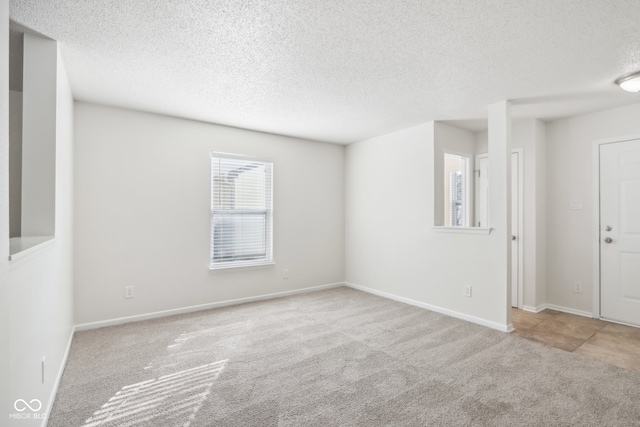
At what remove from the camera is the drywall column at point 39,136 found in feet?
7.11

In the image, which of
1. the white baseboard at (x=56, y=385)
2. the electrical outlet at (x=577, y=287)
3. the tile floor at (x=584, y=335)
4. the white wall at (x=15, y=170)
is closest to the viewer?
the white baseboard at (x=56, y=385)

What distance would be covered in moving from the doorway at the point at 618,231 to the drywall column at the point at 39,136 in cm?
531

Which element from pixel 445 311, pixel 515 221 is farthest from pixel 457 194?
pixel 445 311

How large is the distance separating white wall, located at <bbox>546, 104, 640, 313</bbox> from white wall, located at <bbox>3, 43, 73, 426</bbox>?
16.6 feet

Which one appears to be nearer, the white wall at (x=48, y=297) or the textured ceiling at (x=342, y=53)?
the white wall at (x=48, y=297)

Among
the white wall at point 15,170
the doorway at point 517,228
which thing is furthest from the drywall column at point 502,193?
the white wall at point 15,170

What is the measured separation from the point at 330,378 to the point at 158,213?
268 cm

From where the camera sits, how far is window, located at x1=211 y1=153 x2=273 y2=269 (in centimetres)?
414

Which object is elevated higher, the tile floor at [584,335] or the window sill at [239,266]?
the window sill at [239,266]

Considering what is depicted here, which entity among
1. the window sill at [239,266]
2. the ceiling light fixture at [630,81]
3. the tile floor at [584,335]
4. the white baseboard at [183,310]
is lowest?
the tile floor at [584,335]

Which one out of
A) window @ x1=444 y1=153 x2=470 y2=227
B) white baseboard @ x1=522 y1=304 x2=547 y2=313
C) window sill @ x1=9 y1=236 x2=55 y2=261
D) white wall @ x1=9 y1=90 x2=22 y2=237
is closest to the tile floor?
white baseboard @ x1=522 y1=304 x2=547 y2=313

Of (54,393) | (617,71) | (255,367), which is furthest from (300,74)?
(54,393)

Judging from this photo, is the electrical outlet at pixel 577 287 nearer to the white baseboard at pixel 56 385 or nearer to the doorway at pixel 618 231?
the doorway at pixel 618 231

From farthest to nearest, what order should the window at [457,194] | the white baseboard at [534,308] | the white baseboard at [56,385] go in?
1. the window at [457,194]
2. the white baseboard at [534,308]
3. the white baseboard at [56,385]
